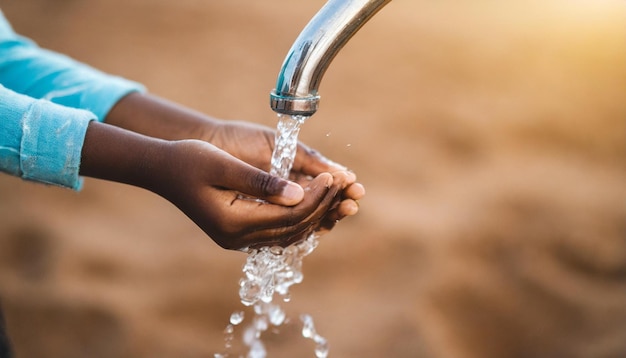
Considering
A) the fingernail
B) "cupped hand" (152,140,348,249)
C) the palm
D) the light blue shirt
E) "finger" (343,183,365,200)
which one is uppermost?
"finger" (343,183,365,200)

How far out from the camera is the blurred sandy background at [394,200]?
187 centimetres

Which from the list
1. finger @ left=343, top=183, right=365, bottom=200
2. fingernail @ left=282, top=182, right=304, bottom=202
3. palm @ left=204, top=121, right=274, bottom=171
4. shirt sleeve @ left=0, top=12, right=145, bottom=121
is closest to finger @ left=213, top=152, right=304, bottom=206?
fingernail @ left=282, top=182, right=304, bottom=202

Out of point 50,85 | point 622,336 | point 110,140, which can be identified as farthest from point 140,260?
point 622,336

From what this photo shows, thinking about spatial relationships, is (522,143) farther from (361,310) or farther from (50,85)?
(50,85)

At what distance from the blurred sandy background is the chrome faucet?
44.6 inches

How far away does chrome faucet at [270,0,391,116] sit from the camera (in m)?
0.76

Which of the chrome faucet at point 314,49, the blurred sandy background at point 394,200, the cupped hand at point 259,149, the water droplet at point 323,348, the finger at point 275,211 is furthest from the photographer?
the blurred sandy background at point 394,200

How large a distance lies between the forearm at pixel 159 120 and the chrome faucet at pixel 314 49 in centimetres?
34

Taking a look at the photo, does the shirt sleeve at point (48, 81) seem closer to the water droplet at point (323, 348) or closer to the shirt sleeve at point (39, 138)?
the shirt sleeve at point (39, 138)

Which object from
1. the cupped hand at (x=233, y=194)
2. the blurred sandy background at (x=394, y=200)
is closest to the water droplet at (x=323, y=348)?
the blurred sandy background at (x=394, y=200)

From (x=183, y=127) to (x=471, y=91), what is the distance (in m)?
1.86

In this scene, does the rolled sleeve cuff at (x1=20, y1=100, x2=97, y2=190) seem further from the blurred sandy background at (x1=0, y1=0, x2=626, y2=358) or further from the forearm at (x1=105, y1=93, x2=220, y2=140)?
the blurred sandy background at (x1=0, y1=0, x2=626, y2=358)

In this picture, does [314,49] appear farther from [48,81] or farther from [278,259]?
[48,81]

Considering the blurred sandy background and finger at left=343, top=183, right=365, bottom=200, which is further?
the blurred sandy background
